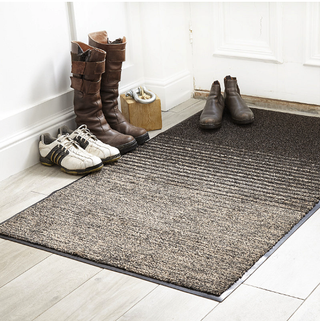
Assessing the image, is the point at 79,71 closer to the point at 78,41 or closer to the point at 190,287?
the point at 78,41

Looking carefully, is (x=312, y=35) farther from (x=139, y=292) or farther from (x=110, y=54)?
(x=139, y=292)

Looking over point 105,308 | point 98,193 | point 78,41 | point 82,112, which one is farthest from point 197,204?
point 78,41

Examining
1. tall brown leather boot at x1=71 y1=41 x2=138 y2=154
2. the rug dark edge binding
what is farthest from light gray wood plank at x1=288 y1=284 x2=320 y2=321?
tall brown leather boot at x1=71 y1=41 x2=138 y2=154

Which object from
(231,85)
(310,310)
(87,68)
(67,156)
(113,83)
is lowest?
(310,310)

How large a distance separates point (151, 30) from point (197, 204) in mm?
1230

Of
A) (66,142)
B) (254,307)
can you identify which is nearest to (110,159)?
(66,142)

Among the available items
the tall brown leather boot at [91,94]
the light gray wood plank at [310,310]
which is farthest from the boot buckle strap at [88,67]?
the light gray wood plank at [310,310]

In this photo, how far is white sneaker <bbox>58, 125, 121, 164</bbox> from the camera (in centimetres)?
209

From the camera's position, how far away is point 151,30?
2654 millimetres

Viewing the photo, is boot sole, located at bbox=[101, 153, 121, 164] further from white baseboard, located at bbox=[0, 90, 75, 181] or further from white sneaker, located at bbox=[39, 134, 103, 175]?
white baseboard, located at bbox=[0, 90, 75, 181]

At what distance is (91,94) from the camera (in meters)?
2.15

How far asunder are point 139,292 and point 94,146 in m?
0.88

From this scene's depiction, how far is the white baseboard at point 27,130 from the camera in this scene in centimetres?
206

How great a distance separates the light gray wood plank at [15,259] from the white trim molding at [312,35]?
1.63 metres
